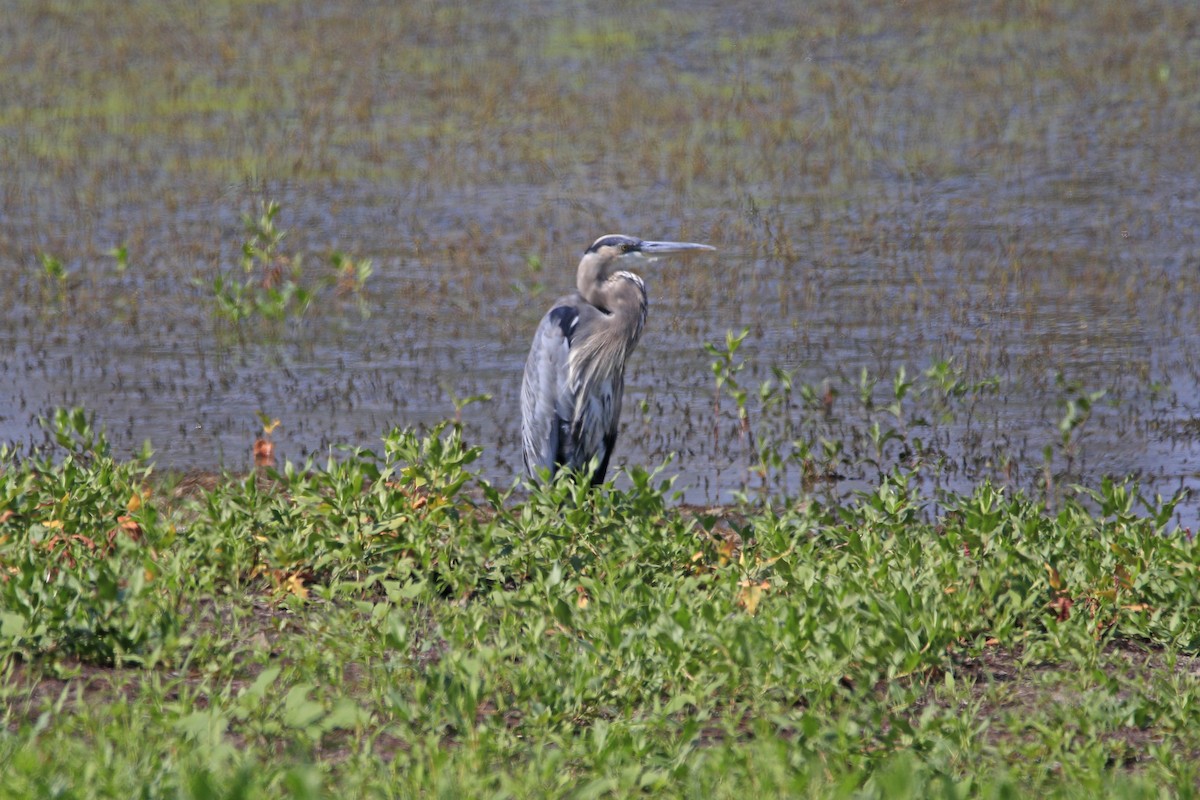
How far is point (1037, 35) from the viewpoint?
57.6 feet

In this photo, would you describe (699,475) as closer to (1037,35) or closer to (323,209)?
(323,209)

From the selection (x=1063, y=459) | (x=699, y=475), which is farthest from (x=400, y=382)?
(x=1063, y=459)

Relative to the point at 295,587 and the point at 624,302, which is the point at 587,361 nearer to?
the point at 624,302

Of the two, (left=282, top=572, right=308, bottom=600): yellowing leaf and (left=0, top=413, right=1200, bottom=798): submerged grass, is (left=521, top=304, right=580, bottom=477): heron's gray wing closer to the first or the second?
(left=0, top=413, right=1200, bottom=798): submerged grass

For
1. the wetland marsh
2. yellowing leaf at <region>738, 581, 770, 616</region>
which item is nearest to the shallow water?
the wetland marsh

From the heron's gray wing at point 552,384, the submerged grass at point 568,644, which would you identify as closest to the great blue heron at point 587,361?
the heron's gray wing at point 552,384

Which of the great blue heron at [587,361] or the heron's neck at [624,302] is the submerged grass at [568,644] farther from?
the heron's neck at [624,302]

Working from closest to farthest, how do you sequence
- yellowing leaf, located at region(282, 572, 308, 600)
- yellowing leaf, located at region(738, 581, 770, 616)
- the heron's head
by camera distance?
yellowing leaf, located at region(738, 581, 770, 616) → yellowing leaf, located at region(282, 572, 308, 600) → the heron's head

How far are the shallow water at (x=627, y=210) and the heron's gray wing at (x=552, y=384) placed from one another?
1.10 metres

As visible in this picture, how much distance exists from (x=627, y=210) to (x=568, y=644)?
862 cm

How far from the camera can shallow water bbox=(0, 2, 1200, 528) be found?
27.6 ft

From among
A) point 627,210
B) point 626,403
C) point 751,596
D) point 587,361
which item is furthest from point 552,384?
point 627,210

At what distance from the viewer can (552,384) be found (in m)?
6.23

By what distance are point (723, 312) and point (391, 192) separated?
402cm
